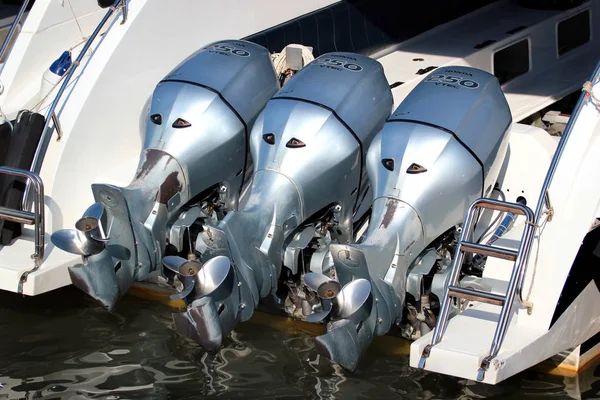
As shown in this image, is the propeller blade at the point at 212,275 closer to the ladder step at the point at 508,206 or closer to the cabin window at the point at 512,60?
the ladder step at the point at 508,206

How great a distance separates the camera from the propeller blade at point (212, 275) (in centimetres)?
455

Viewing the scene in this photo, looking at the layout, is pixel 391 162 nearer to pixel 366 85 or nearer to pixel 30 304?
pixel 366 85

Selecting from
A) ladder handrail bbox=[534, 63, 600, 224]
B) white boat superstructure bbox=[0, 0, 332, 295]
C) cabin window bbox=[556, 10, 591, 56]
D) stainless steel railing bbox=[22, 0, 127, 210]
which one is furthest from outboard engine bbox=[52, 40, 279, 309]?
cabin window bbox=[556, 10, 591, 56]

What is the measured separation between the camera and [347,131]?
515cm

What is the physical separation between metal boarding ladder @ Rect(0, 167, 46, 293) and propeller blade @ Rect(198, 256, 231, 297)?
921 mm

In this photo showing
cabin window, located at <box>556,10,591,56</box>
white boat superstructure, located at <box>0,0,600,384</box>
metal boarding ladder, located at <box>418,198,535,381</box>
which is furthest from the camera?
cabin window, located at <box>556,10,591,56</box>

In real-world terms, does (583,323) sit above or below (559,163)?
below

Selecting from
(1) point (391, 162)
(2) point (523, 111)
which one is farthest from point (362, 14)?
(1) point (391, 162)

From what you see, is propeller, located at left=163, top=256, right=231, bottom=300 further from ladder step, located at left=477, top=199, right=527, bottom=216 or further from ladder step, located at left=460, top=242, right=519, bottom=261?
ladder step, located at left=477, top=199, right=527, bottom=216

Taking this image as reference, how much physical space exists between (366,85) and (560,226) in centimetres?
128

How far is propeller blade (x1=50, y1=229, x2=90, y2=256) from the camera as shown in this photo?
191 inches

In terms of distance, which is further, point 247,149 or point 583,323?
point 247,149

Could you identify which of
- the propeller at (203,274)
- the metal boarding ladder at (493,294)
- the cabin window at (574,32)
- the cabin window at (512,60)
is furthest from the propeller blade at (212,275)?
the cabin window at (574,32)

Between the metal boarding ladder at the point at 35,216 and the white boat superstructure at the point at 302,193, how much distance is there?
10 millimetres
